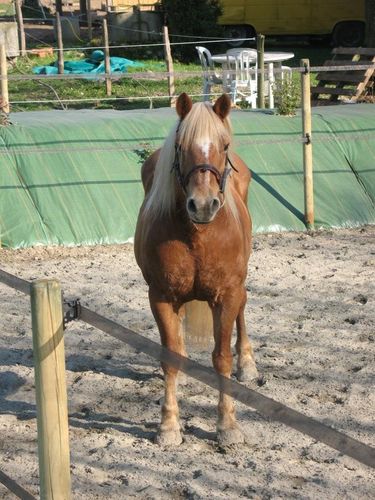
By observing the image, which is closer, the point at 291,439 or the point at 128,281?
the point at 291,439

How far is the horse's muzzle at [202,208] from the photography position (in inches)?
150

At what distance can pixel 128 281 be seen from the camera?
23.5ft

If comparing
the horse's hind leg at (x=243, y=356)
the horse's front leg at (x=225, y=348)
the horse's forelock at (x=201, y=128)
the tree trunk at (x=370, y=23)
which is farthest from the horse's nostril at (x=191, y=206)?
the tree trunk at (x=370, y=23)

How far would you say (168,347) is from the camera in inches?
173

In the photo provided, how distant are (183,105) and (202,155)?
293mm

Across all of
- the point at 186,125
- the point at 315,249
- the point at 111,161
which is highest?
the point at 186,125

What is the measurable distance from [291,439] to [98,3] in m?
27.3

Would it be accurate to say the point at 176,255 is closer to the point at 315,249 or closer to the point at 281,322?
the point at 281,322

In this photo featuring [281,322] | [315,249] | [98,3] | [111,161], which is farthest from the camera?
[98,3]

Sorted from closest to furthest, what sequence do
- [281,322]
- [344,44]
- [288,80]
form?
[281,322] → [288,80] → [344,44]

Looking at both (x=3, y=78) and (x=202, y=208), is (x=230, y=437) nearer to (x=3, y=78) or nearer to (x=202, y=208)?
(x=202, y=208)

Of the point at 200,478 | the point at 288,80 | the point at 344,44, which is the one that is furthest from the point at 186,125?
the point at 344,44

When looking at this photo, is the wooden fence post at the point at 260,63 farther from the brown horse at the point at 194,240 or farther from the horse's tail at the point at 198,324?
the brown horse at the point at 194,240

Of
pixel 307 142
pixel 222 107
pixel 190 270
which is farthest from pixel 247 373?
pixel 307 142
